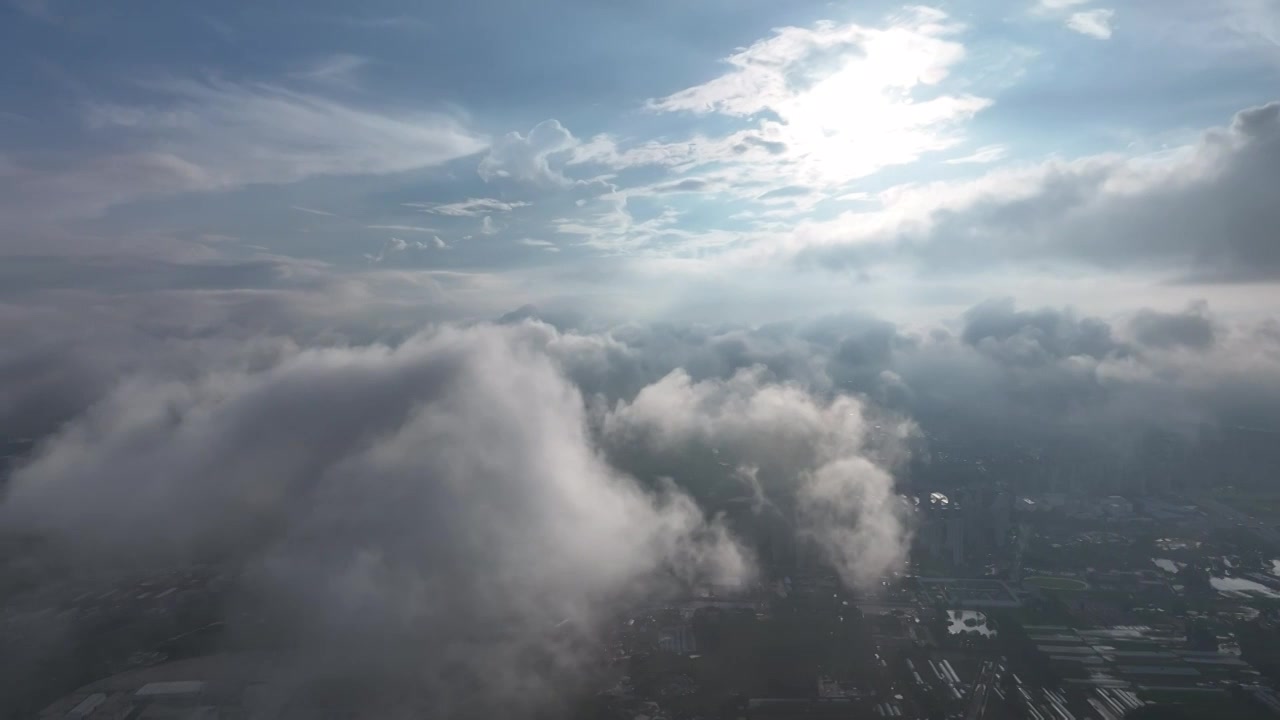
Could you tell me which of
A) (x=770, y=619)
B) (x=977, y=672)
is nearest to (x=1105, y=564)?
(x=977, y=672)

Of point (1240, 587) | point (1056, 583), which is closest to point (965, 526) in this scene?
point (1056, 583)

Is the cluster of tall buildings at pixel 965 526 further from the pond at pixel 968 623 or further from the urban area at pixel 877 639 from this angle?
the pond at pixel 968 623

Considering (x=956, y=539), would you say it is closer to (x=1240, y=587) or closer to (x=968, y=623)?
(x=968, y=623)

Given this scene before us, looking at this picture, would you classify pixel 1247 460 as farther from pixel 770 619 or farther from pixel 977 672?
pixel 770 619

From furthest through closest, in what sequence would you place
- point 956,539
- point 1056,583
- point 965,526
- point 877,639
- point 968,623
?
point 965,526, point 956,539, point 1056,583, point 968,623, point 877,639

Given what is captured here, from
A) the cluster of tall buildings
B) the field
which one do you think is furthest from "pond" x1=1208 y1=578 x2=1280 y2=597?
the cluster of tall buildings

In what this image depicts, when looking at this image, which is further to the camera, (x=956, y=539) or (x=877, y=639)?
(x=956, y=539)
